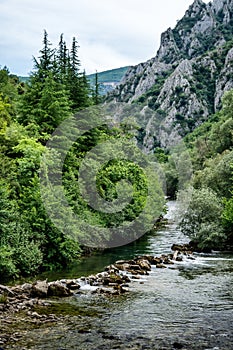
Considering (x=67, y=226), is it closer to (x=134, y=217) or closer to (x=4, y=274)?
(x=4, y=274)

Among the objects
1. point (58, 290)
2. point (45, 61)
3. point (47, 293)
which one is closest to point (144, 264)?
point (58, 290)

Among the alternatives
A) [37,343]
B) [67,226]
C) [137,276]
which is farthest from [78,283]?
[37,343]

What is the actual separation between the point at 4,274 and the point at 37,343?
13.0m

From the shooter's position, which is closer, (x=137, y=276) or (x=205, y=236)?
(x=137, y=276)

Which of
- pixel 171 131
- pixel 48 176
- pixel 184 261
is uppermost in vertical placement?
pixel 171 131

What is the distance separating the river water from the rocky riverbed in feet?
1.88

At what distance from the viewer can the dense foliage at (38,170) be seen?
30.1 m

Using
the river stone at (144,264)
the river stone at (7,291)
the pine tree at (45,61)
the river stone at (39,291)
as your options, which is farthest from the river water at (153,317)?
the pine tree at (45,61)

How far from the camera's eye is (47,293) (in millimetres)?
23516

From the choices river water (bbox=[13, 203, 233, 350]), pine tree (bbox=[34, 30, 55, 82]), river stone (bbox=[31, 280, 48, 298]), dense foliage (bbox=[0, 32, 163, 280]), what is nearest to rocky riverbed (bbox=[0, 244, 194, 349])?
river stone (bbox=[31, 280, 48, 298])

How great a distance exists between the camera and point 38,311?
2014cm

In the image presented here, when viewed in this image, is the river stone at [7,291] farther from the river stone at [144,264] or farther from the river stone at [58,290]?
the river stone at [144,264]

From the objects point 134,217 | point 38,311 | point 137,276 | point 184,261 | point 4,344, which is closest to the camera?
point 4,344

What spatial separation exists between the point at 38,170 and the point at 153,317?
19585 mm
